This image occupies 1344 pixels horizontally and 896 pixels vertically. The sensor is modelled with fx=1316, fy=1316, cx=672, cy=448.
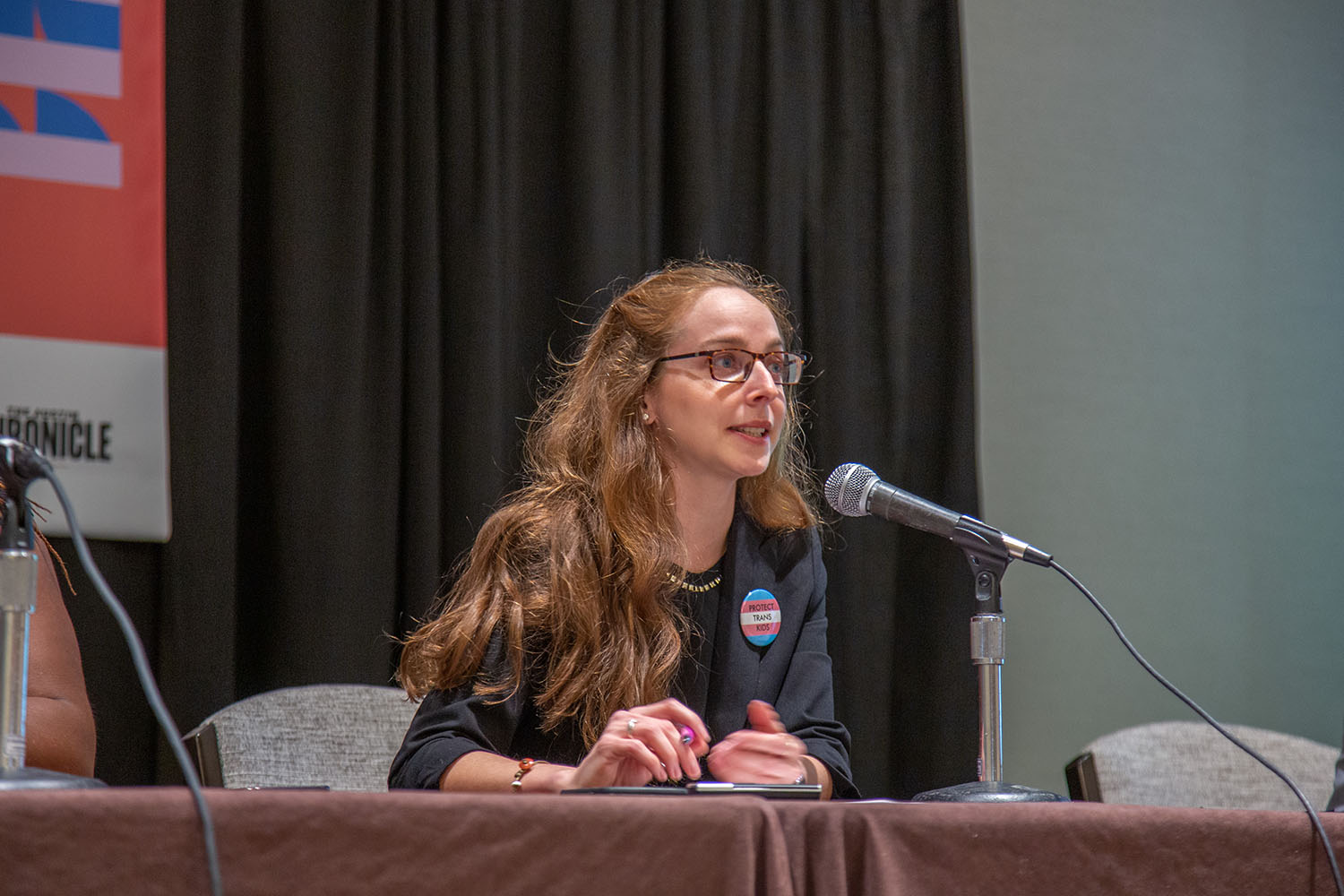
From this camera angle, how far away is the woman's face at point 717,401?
203 centimetres

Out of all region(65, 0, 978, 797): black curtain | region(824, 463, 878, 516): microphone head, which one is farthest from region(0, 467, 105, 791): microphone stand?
region(65, 0, 978, 797): black curtain

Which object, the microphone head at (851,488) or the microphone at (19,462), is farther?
the microphone head at (851,488)

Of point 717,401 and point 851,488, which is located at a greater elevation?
point 717,401

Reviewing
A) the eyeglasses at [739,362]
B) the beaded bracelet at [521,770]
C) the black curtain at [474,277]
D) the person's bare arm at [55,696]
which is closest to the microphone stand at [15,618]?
the person's bare arm at [55,696]

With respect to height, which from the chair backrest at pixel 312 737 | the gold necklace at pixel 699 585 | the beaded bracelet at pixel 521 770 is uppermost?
the gold necklace at pixel 699 585

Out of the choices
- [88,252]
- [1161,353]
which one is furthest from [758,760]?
[1161,353]

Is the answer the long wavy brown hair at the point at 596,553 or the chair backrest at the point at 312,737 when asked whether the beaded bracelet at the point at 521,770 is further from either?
the chair backrest at the point at 312,737

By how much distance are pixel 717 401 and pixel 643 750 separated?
0.80m

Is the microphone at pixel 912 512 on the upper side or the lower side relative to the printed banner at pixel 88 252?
lower

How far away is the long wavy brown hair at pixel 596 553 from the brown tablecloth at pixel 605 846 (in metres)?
0.84

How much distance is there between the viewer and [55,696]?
1.55 metres

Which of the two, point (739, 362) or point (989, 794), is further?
point (739, 362)

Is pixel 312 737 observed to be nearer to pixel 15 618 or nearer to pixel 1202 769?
pixel 15 618

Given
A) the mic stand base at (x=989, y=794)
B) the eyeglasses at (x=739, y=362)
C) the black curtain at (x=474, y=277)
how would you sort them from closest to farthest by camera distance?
1. the mic stand base at (x=989, y=794)
2. the eyeglasses at (x=739, y=362)
3. the black curtain at (x=474, y=277)
